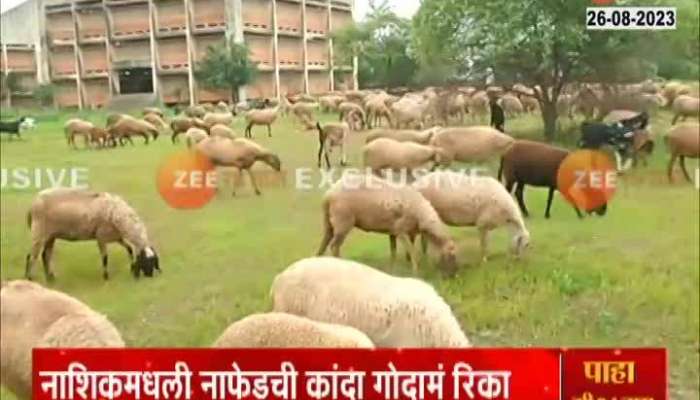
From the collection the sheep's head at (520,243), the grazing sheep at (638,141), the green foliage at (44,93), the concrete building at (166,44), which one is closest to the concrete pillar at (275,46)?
the concrete building at (166,44)

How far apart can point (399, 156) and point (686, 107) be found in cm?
63

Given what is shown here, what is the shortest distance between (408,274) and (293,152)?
370 millimetres

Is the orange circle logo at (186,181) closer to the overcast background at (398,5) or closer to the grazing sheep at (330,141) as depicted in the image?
the grazing sheep at (330,141)

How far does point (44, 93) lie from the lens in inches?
78.7

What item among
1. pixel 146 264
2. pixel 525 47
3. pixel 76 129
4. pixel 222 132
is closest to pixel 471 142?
pixel 525 47

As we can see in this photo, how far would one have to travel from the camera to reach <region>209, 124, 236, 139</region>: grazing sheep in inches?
78.2

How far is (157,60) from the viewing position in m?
2.01

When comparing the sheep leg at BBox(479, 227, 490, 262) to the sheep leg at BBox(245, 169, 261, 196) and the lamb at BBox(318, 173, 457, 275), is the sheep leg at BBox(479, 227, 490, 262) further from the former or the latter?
the sheep leg at BBox(245, 169, 261, 196)

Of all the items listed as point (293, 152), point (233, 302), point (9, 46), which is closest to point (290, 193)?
point (293, 152)

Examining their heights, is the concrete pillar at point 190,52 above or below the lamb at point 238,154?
above

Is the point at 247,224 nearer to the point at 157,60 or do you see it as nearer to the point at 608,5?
the point at 157,60

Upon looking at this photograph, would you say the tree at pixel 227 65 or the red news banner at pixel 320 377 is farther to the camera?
the tree at pixel 227 65

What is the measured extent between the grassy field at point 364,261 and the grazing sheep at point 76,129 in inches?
0.6

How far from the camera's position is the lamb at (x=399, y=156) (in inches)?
77.7
